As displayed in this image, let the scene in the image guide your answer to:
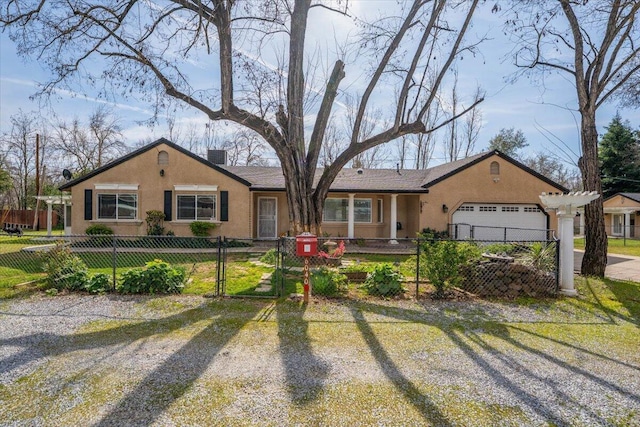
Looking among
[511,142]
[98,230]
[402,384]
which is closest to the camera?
[402,384]

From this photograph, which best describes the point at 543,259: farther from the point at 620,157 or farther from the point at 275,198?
the point at 620,157

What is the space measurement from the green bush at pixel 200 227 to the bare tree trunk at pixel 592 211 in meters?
13.0

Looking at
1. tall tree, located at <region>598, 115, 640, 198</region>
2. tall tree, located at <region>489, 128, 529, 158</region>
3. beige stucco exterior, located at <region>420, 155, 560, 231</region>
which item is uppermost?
tall tree, located at <region>489, 128, 529, 158</region>

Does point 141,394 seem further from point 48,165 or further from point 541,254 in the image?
point 48,165

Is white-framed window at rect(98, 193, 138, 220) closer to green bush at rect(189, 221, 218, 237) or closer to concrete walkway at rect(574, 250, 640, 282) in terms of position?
green bush at rect(189, 221, 218, 237)

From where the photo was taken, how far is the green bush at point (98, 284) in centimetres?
605

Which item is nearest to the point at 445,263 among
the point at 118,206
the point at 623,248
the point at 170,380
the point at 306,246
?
the point at 306,246

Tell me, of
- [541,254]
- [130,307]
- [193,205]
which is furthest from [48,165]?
[541,254]

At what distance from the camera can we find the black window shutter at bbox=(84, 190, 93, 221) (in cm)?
1415

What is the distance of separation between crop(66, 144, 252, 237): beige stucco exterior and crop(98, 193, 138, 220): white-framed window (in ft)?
0.56

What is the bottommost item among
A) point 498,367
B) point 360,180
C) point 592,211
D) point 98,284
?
point 498,367

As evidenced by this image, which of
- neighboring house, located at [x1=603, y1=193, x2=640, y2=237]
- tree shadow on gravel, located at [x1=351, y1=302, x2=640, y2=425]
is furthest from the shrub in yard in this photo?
neighboring house, located at [x1=603, y1=193, x2=640, y2=237]

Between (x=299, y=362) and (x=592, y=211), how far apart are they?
885 cm

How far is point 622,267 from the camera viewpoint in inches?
399
